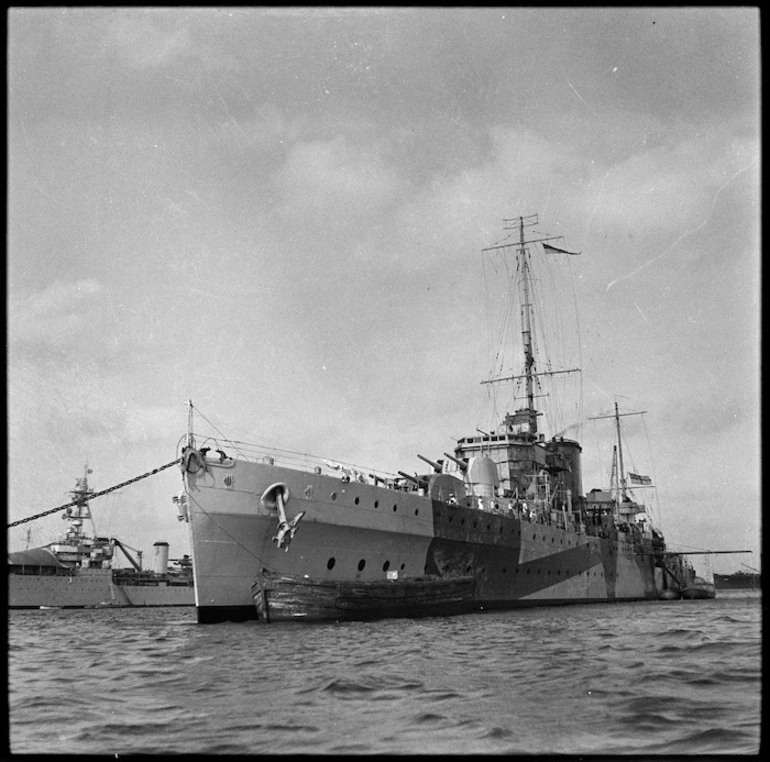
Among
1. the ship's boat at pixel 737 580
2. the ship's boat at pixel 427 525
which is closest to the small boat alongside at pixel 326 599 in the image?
the ship's boat at pixel 427 525

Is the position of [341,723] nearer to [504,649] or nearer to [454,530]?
[504,649]

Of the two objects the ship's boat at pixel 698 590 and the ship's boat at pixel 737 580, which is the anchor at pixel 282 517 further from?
the ship's boat at pixel 737 580

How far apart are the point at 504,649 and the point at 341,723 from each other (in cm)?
685

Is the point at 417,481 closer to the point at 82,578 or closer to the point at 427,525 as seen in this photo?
the point at 427,525

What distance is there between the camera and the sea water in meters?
6.37

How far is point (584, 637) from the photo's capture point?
1579 centimetres

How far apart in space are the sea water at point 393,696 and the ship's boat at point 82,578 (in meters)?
42.7

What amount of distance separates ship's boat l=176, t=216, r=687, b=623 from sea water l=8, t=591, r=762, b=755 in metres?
4.93

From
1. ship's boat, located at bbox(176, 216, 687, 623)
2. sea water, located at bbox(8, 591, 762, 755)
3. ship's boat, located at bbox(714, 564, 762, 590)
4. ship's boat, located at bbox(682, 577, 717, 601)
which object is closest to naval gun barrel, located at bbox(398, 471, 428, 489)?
ship's boat, located at bbox(176, 216, 687, 623)

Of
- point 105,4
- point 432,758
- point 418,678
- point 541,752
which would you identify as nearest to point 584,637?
point 418,678

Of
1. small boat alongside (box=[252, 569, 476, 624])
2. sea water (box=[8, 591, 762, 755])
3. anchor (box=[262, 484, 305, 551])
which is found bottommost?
small boat alongside (box=[252, 569, 476, 624])

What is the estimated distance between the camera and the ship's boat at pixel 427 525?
20422 millimetres

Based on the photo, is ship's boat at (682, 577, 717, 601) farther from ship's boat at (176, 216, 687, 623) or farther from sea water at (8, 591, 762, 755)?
sea water at (8, 591, 762, 755)

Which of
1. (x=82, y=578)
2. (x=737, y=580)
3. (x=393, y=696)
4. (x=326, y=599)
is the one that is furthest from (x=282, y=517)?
(x=737, y=580)
